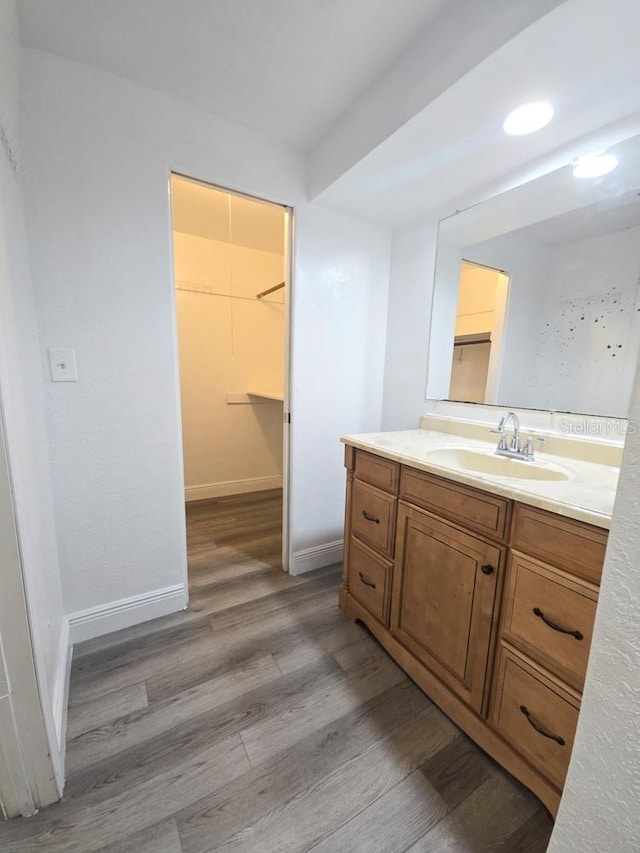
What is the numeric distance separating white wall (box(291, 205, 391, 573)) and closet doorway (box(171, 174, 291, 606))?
438mm

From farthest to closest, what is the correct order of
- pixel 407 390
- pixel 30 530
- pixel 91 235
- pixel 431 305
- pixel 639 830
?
pixel 407 390, pixel 431 305, pixel 91 235, pixel 30 530, pixel 639 830

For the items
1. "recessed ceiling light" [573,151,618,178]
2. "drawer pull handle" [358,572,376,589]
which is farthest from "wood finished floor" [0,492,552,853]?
"recessed ceiling light" [573,151,618,178]

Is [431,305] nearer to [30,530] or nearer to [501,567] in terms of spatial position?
[501,567]

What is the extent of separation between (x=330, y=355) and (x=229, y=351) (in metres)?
1.52

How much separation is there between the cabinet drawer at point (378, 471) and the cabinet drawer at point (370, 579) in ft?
1.05

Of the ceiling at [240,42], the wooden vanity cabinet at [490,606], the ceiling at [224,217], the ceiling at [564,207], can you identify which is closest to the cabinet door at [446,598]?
the wooden vanity cabinet at [490,606]

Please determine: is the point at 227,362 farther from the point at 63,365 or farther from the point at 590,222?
the point at 590,222

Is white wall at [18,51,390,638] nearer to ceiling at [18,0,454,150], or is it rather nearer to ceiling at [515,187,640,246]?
ceiling at [18,0,454,150]

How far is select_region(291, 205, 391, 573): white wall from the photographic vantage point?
1835 mm

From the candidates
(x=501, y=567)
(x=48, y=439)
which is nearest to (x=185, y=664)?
(x=48, y=439)

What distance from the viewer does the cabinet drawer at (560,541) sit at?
78 cm

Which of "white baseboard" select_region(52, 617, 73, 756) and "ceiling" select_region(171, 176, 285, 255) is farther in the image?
"ceiling" select_region(171, 176, 285, 255)

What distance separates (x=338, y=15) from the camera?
1052mm

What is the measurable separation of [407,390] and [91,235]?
1.69m
